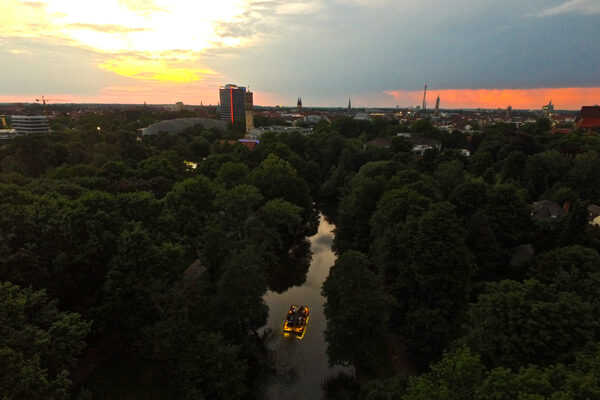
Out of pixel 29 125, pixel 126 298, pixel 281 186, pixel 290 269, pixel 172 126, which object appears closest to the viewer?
pixel 126 298

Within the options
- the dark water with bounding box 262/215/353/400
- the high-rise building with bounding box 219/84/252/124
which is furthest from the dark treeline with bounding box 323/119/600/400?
the high-rise building with bounding box 219/84/252/124

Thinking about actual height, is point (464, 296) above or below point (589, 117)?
below

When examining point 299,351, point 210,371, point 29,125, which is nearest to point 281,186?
point 299,351

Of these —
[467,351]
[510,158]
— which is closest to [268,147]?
[510,158]

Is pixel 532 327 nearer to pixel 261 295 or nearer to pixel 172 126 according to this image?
pixel 261 295

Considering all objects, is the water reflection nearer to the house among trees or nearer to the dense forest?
the dense forest

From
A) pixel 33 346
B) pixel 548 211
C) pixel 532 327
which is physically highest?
pixel 532 327
